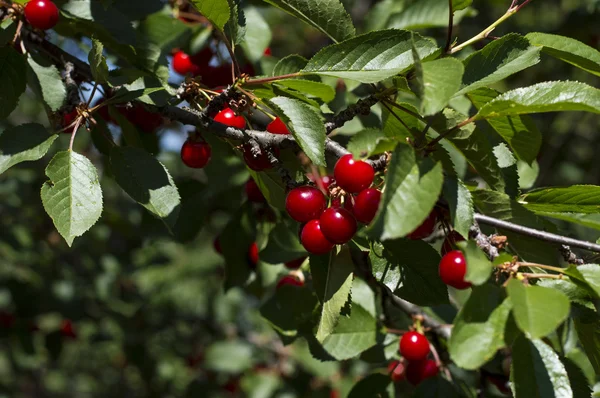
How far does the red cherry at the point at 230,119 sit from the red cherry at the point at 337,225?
0.49 meters

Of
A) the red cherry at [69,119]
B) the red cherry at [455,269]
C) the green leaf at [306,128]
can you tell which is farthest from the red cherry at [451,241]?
the red cherry at [69,119]

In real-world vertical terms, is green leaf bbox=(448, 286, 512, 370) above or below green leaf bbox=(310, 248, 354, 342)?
above

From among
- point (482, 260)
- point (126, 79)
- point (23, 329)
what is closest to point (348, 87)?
point (126, 79)

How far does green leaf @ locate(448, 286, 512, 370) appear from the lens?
3.49 feet

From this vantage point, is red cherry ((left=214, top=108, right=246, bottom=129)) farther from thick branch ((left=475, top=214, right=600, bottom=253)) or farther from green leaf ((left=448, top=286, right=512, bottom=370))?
green leaf ((left=448, top=286, right=512, bottom=370))

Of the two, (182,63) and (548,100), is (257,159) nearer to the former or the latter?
(548,100)

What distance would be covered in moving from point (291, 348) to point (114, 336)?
51.8 inches

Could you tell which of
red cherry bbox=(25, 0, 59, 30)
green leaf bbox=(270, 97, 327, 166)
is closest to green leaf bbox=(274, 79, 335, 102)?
green leaf bbox=(270, 97, 327, 166)

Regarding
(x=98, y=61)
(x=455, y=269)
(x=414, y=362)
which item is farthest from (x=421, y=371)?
(x=98, y=61)

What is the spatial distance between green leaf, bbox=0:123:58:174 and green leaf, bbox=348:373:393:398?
1.26 m

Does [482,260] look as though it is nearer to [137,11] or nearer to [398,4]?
[137,11]

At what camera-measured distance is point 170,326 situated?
14.1 feet

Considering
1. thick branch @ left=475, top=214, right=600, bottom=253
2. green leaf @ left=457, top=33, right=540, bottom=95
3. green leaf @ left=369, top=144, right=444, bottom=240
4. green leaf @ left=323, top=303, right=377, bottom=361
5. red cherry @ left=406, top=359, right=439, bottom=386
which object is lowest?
red cherry @ left=406, top=359, right=439, bottom=386

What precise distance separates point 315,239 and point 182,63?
4.86ft
